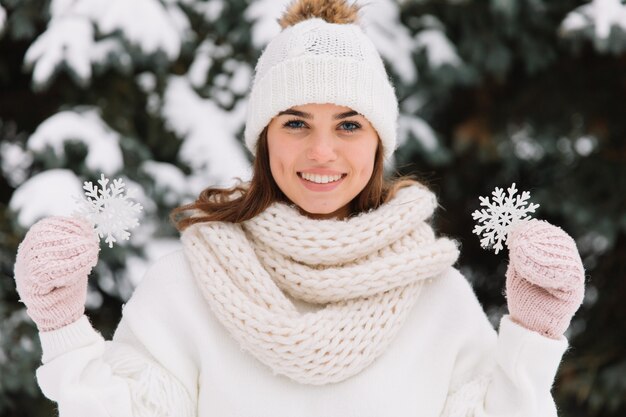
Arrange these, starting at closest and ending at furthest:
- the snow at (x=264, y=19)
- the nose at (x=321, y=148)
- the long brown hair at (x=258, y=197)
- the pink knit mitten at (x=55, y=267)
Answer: the pink knit mitten at (x=55, y=267) → the nose at (x=321, y=148) → the long brown hair at (x=258, y=197) → the snow at (x=264, y=19)

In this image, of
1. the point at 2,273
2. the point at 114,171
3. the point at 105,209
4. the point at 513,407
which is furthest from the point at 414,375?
the point at 2,273

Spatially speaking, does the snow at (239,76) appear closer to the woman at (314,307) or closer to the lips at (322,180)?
the woman at (314,307)

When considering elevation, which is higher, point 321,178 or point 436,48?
point 321,178

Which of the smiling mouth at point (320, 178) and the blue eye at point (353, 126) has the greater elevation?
the blue eye at point (353, 126)

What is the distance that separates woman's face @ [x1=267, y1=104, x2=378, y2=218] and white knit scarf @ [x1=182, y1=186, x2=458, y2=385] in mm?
56

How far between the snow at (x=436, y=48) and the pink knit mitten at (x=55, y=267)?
2.14 meters

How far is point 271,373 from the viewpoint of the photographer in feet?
6.42

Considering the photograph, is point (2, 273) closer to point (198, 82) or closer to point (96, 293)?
point (96, 293)

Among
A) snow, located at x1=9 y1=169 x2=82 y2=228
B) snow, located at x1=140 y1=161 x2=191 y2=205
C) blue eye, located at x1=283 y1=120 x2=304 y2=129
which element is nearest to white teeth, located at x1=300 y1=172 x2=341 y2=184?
blue eye, located at x1=283 y1=120 x2=304 y2=129

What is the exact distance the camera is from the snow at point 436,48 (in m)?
3.60

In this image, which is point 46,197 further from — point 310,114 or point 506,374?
point 506,374

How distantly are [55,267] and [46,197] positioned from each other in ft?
4.79

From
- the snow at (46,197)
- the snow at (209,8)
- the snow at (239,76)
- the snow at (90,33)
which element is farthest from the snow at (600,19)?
the snow at (46,197)

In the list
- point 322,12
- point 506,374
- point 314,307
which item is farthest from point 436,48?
point 506,374
